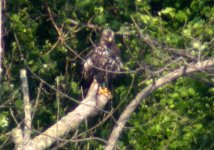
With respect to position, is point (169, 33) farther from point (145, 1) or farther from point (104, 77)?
point (104, 77)

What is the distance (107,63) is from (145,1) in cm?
87

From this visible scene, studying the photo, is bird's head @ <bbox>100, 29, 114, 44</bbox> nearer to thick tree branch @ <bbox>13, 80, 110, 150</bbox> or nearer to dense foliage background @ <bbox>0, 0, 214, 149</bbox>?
dense foliage background @ <bbox>0, 0, 214, 149</bbox>

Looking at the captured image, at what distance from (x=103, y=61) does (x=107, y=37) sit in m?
0.27

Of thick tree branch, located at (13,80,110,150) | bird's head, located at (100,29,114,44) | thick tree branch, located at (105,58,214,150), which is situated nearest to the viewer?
thick tree branch, located at (105,58,214,150)

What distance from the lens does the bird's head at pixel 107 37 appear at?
705cm

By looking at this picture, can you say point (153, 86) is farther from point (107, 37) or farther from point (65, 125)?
point (107, 37)

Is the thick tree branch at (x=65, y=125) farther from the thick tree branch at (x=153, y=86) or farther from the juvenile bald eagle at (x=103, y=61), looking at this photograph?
the juvenile bald eagle at (x=103, y=61)

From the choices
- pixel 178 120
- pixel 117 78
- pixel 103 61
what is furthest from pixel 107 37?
pixel 178 120

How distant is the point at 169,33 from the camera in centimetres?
752

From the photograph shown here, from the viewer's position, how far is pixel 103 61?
Answer: 22.8ft

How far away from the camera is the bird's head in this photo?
7.05 metres

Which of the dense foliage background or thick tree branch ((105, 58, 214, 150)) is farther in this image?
A: the dense foliage background

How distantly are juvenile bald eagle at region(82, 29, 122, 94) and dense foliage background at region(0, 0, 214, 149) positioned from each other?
0.39 feet

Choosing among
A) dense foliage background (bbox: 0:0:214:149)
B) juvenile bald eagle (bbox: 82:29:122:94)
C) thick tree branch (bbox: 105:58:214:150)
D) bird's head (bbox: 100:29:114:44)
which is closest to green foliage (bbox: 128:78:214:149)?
dense foliage background (bbox: 0:0:214:149)
